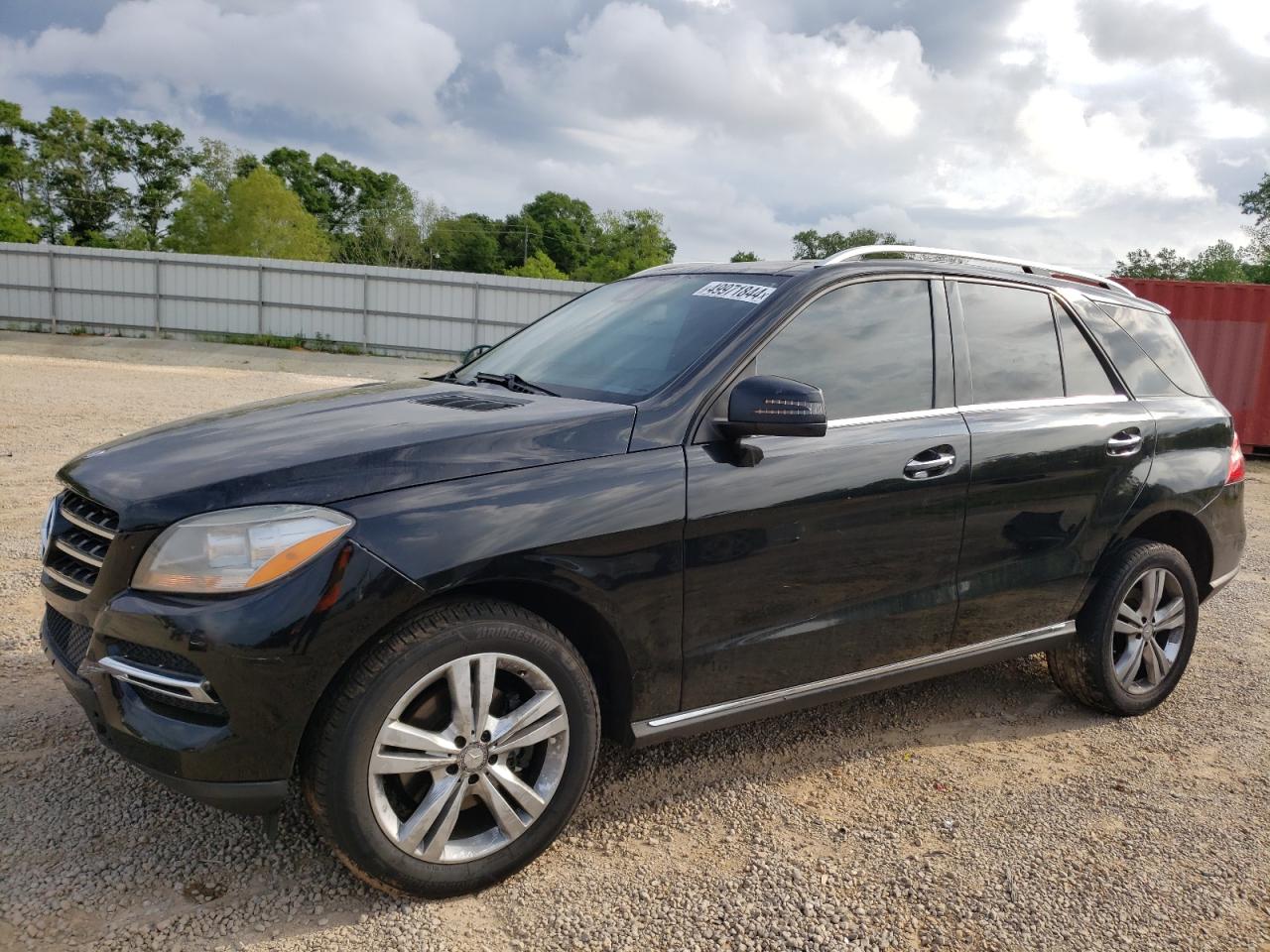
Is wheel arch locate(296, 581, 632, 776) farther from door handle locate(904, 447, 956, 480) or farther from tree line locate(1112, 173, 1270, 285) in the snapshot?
tree line locate(1112, 173, 1270, 285)

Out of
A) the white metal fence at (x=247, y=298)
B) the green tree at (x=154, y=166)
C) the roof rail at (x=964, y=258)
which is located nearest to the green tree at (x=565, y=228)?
the green tree at (x=154, y=166)

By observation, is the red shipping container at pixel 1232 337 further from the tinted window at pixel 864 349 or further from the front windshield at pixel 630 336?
the front windshield at pixel 630 336

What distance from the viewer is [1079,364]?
13.1 ft

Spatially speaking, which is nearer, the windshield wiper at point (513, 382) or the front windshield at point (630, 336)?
the front windshield at point (630, 336)

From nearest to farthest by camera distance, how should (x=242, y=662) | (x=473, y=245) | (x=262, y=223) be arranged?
(x=242, y=662) → (x=262, y=223) → (x=473, y=245)

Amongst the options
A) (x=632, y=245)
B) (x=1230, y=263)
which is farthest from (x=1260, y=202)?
(x=632, y=245)

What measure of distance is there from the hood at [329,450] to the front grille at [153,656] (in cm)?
29

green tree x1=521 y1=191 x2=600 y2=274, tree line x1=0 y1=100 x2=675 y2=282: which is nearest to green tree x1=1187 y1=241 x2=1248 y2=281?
tree line x1=0 y1=100 x2=675 y2=282

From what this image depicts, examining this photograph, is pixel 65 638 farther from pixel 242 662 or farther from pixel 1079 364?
pixel 1079 364

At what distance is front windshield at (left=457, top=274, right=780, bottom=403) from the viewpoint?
314 centimetres

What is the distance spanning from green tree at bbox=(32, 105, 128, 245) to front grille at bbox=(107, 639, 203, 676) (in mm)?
69261

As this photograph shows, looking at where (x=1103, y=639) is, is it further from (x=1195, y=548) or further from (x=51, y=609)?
(x=51, y=609)

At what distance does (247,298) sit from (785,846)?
27561mm

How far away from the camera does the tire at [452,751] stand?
239cm
